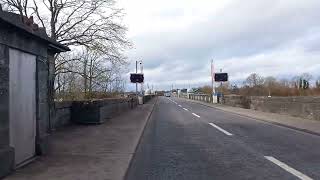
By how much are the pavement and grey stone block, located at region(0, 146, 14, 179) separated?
0.43 ft

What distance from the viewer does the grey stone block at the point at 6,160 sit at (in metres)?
8.72

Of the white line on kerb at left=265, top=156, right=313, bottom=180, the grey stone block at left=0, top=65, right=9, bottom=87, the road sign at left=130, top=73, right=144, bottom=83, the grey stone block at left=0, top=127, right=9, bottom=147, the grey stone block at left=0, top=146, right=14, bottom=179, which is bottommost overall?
the white line on kerb at left=265, top=156, right=313, bottom=180

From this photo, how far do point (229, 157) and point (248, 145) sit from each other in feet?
9.28

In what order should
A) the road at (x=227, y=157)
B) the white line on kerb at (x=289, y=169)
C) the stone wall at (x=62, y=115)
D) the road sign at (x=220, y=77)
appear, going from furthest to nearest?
the road sign at (x=220, y=77), the stone wall at (x=62, y=115), the road at (x=227, y=157), the white line on kerb at (x=289, y=169)

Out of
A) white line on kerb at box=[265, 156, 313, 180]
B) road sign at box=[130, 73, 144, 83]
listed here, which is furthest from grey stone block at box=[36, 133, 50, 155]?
road sign at box=[130, 73, 144, 83]

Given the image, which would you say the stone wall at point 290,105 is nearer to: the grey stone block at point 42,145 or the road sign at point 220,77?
the grey stone block at point 42,145

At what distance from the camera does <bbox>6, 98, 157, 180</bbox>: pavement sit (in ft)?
30.3

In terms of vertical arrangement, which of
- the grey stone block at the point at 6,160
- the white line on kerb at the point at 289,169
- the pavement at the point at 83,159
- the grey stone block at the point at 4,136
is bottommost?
the white line on kerb at the point at 289,169

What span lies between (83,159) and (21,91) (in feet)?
7.41

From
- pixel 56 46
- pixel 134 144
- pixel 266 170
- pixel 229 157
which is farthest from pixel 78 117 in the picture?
pixel 266 170

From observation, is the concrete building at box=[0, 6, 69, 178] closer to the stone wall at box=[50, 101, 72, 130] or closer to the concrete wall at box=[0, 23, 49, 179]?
the concrete wall at box=[0, 23, 49, 179]

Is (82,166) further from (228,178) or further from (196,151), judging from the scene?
(196,151)

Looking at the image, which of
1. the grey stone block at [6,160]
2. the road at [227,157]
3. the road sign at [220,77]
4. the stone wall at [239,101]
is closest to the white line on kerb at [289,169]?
the road at [227,157]

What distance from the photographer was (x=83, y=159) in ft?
37.4
